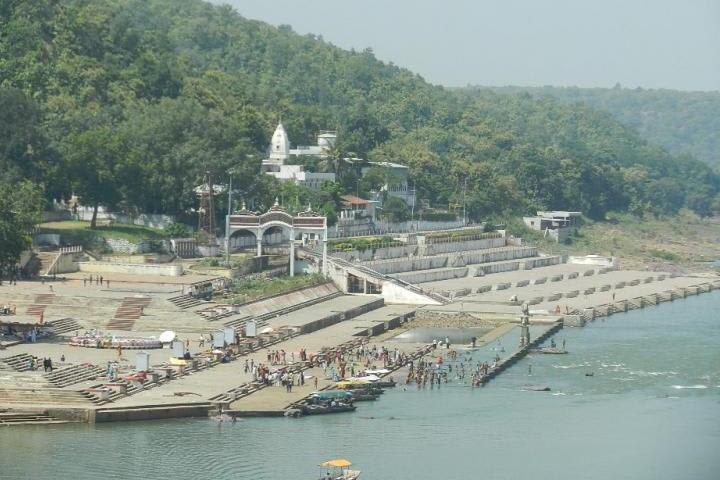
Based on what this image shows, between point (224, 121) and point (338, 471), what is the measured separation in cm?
4911

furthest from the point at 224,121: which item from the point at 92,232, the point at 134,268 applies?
the point at 134,268

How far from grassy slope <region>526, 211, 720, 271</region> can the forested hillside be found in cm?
311

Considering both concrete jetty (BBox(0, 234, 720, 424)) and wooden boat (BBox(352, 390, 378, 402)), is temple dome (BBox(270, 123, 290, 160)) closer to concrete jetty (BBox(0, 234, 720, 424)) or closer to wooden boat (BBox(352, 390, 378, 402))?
concrete jetty (BBox(0, 234, 720, 424))

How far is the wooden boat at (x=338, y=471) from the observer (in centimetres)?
4862

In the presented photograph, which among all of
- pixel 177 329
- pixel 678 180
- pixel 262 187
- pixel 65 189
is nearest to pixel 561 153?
pixel 678 180

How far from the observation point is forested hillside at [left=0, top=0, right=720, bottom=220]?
89000 mm

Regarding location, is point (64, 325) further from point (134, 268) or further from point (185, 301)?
point (134, 268)

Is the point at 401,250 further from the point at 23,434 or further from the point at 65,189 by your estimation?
the point at 23,434

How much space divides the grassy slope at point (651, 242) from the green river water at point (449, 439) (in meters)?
58.1

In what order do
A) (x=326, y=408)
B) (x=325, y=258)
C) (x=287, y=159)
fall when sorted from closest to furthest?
(x=326, y=408) → (x=325, y=258) → (x=287, y=159)

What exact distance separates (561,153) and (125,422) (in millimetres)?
117879

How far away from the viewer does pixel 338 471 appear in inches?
1940

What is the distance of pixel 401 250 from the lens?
103 meters

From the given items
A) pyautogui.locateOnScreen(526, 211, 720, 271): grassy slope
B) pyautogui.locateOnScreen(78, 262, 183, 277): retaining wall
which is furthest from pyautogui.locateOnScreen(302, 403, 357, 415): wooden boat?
pyautogui.locateOnScreen(526, 211, 720, 271): grassy slope
